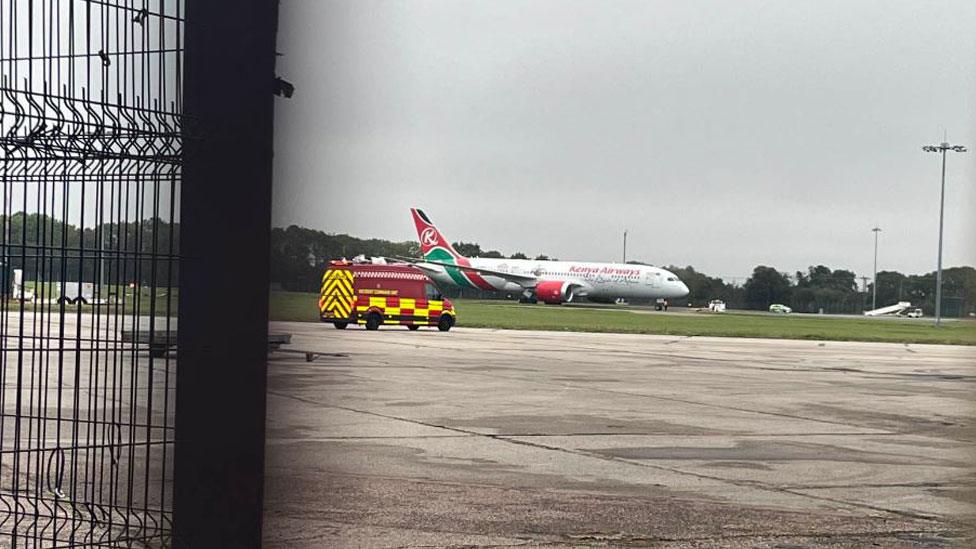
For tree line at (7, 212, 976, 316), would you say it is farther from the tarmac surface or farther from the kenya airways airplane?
the kenya airways airplane

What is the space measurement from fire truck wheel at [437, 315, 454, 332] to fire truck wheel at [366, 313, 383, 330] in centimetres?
239

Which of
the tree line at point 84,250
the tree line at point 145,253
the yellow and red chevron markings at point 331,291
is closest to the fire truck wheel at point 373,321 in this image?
the yellow and red chevron markings at point 331,291

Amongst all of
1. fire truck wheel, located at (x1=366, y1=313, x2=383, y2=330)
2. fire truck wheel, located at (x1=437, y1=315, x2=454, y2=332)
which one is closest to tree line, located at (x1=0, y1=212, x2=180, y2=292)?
fire truck wheel, located at (x1=366, y1=313, x2=383, y2=330)

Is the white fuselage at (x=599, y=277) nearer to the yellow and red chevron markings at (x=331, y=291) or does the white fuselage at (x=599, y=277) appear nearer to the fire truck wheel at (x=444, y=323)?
the fire truck wheel at (x=444, y=323)

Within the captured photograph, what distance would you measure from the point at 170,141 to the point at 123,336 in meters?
0.69

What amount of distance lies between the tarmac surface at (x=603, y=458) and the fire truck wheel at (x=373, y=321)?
12656 millimetres

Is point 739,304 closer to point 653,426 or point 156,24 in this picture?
point 653,426

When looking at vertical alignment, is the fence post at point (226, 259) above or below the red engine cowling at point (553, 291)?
above

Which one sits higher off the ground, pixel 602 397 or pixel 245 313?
pixel 245 313

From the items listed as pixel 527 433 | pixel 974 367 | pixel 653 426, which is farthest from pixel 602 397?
pixel 974 367

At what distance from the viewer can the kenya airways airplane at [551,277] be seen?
6775 centimetres

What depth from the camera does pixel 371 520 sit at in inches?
232

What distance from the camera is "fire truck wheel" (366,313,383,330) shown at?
30.0 meters

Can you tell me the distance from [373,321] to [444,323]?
2.93 meters
